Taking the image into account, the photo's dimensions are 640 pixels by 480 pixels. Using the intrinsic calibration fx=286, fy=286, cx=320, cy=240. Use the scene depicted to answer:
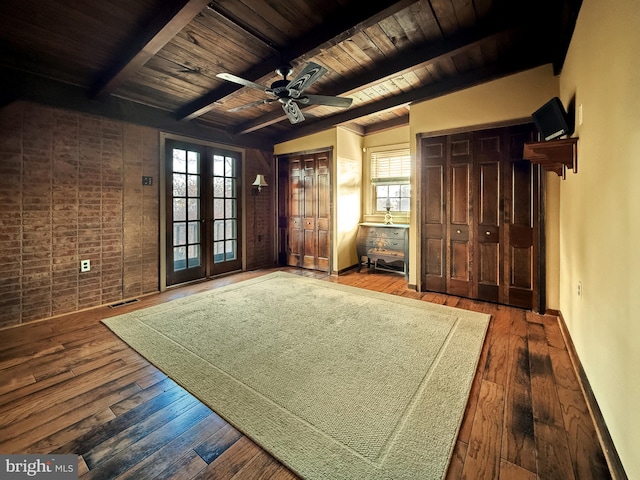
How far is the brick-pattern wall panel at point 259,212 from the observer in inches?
227

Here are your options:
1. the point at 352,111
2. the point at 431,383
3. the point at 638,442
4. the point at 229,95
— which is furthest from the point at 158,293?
the point at 638,442

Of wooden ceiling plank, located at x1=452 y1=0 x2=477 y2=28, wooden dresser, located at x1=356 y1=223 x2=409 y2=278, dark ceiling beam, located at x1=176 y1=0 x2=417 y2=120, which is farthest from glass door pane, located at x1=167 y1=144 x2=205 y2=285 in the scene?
Result: wooden ceiling plank, located at x1=452 y1=0 x2=477 y2=28

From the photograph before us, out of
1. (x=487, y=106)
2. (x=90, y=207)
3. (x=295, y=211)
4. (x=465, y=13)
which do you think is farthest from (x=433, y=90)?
(x=90, y=207)

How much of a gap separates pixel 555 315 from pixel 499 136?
221 centimetres

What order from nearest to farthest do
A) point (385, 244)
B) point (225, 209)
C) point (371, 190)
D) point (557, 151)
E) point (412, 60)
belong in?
point (557, 151) → point (412, 60) → point (385, 244) → point (225, 209) → point (371, 190)

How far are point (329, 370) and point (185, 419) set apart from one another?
1000mm

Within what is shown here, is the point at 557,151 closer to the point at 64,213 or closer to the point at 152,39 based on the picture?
the point at 152,39

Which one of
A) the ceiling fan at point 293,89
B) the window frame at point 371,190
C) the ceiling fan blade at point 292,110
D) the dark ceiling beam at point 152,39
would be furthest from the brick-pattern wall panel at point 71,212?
the window frame at point 371,190

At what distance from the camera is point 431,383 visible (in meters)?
2.02

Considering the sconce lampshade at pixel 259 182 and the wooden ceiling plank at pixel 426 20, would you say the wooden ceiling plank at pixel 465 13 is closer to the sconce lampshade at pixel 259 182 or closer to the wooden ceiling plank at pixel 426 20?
the wooden ceiling plank at pixel 426 20

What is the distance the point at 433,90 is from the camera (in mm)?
3861

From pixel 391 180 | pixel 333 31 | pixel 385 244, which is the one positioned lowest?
pixel 385 244

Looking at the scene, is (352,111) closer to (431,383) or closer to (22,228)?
(431,383)

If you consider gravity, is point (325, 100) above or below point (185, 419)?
above
